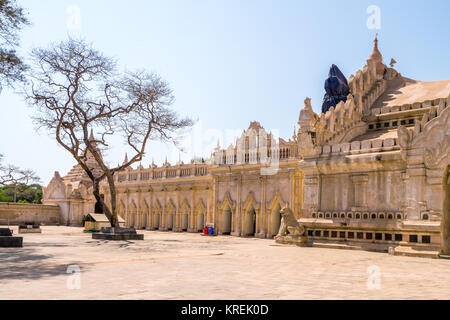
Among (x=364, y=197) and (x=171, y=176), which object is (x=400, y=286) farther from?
(x=171, y=176)

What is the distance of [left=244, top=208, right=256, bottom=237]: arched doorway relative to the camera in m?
39.1

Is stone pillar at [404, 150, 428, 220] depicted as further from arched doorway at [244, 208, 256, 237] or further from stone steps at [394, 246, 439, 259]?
arched doorway at [244, 208, 256, 237]

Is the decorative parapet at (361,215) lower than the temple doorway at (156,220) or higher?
higher

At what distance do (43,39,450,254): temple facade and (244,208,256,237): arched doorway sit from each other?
0.32 ft

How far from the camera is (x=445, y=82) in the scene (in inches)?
1001

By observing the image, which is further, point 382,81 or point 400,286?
point 382,81

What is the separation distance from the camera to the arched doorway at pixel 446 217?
667 inches

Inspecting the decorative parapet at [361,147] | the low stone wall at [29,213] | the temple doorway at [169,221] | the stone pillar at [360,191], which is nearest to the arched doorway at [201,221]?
the temple doorway at [169,221]

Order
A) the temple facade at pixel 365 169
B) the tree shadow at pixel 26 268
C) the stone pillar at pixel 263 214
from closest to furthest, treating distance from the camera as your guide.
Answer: the tree shadow at pixel 26 268 → the temple facade at pixel 365 169 → the stone pillar at pixel 263 214

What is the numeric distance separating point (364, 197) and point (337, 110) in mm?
5028

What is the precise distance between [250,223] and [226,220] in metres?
2.91

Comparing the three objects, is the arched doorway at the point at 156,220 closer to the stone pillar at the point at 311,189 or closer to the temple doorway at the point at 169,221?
the temple doorway at the point at 169,221

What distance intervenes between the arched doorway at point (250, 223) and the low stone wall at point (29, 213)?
2655cm
